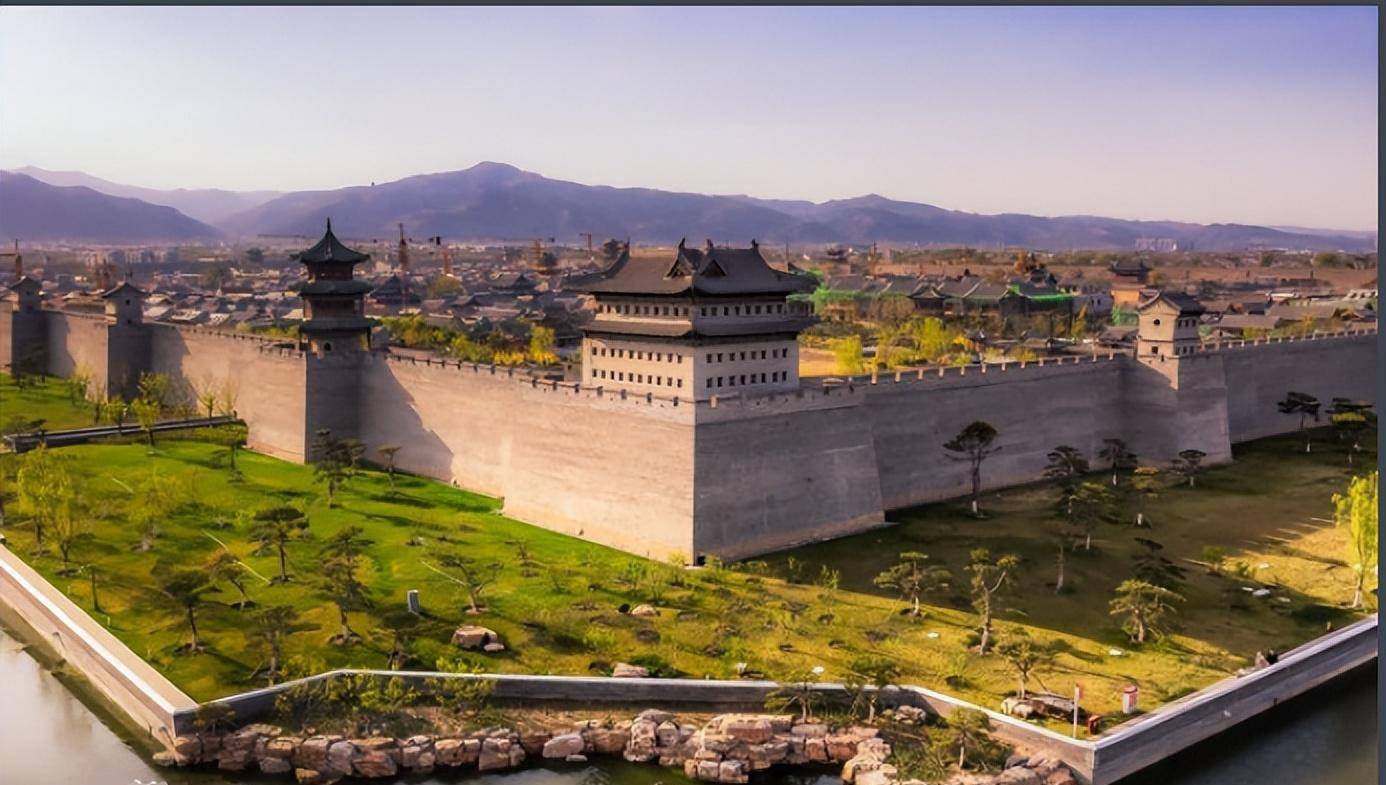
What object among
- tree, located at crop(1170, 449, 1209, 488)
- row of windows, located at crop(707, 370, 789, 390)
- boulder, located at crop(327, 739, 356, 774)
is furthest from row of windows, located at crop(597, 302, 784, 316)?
boulder, located at crop(327, 739, 356, 774)

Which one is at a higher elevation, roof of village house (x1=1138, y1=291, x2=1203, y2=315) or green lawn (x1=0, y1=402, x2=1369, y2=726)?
roof of village house (x1=1138, y1=291, x2=1203, y2=315)

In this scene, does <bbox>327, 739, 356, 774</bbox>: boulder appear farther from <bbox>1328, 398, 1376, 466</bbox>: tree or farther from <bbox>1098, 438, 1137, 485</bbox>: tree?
<bbox>1328, 398, 1376, 466</bbox>: tree

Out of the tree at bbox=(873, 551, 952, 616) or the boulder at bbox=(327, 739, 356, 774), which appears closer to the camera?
the boulder at bbox=(327, 739, 356, 774)

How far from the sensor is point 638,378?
30562mm

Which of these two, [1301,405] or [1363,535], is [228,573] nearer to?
[1363,535]

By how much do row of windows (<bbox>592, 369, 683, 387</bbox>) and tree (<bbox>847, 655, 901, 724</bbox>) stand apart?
36.8 feet

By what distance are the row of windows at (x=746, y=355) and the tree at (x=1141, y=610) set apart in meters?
11.4

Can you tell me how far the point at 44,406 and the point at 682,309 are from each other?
30.3 m

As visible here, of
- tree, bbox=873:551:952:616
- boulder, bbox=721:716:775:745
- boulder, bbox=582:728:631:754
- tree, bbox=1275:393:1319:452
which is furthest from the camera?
tree, bbox=1275:393:1319:452

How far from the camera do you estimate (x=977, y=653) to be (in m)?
→ 21.2

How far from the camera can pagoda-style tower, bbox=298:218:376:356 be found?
3844 cm

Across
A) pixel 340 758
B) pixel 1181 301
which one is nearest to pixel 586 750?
pixel 340 758

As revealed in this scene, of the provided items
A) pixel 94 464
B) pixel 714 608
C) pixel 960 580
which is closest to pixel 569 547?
pixel 714 608

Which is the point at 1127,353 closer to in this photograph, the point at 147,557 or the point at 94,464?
the point at 147,557
